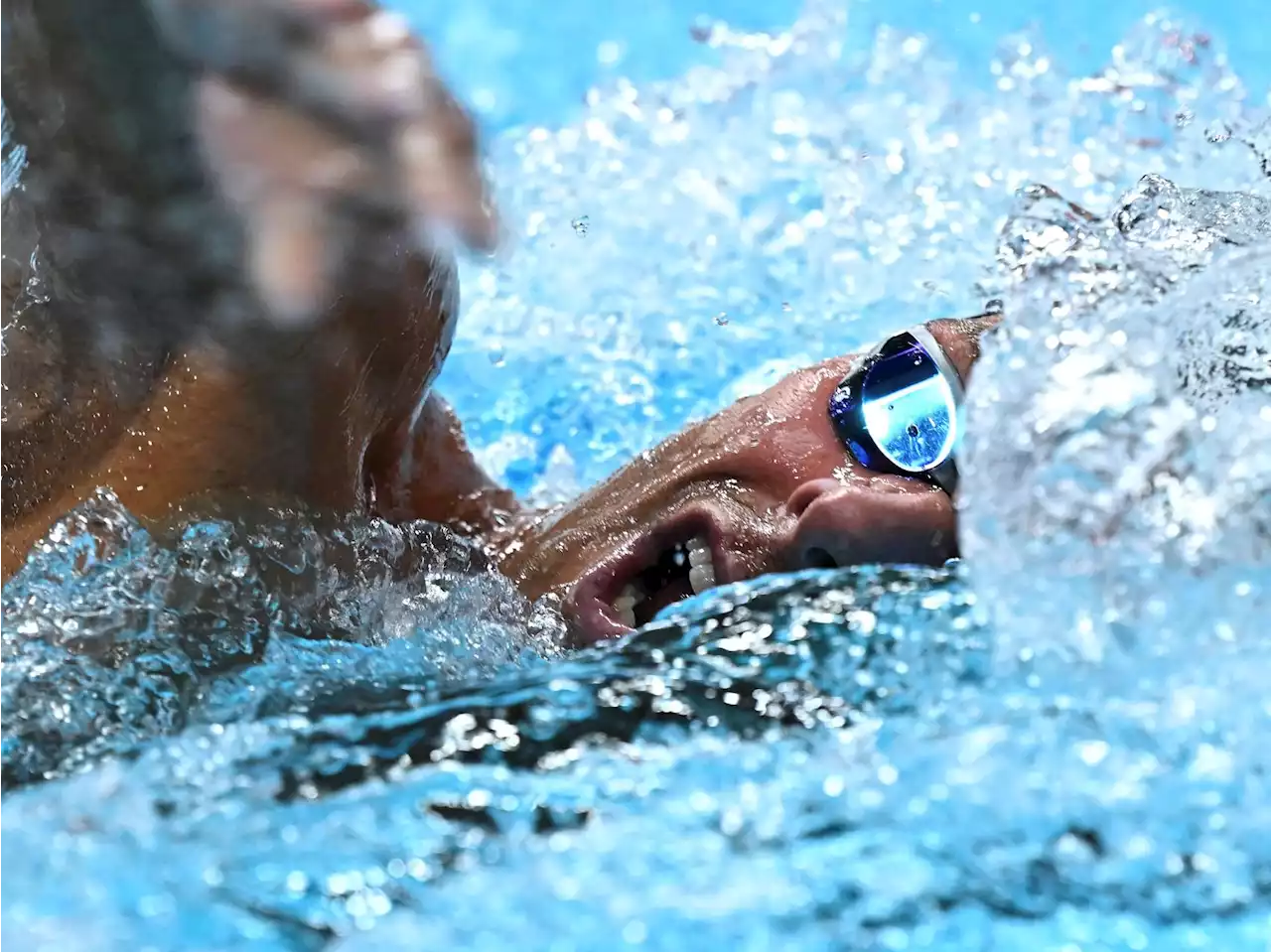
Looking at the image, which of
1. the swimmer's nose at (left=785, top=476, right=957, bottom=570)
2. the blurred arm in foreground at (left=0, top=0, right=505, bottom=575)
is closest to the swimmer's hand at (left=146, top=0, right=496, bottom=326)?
the blurred arm in foreground at (left=0, top=0, right=505, bottom=575)

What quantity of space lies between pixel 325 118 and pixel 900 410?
1.93ft

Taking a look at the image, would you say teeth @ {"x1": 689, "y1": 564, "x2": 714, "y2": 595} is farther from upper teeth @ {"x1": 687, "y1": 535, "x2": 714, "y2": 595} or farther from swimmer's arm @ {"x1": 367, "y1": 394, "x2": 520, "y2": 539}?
swimmer's arm @ {"x1": 367, "y1": 394, "x2": 520, "y2": 539}

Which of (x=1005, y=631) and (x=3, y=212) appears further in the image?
(x=3, y=212)

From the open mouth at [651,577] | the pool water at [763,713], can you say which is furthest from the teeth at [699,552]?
the pool water at [763,713]

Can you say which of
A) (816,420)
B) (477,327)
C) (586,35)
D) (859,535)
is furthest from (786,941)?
(586,35)

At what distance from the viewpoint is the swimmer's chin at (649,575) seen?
3.84 feet

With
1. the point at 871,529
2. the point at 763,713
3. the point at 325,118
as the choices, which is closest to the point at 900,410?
the point at 871,529

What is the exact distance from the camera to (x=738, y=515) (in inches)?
46.5

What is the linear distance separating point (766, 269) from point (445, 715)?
1.69 m

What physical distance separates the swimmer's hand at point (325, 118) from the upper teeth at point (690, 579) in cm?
46

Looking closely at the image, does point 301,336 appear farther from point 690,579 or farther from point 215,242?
point 690,579

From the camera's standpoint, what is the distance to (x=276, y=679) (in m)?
0.88

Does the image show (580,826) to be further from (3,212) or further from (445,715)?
(3,212)

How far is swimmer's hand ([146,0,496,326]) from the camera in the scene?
759 mm
